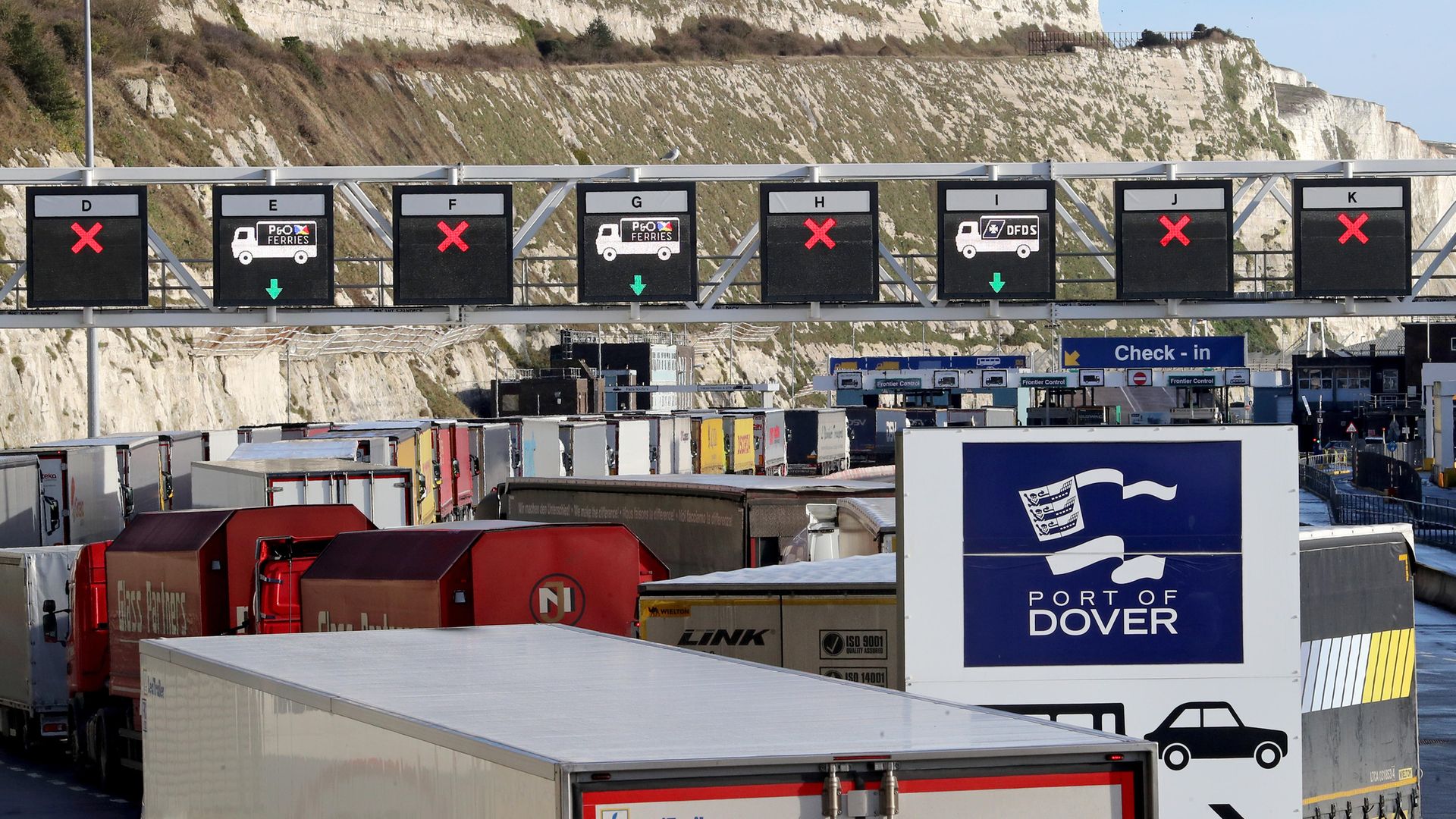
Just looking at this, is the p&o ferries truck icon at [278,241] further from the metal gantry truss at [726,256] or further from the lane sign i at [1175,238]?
the lane sign i at [1175,238]

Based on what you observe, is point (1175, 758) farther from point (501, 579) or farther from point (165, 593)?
point (165, 593)

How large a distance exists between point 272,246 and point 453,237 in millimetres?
2577

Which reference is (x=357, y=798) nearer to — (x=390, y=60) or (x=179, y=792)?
(x=179, y=792)

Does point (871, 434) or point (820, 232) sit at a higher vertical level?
point (820, 232)

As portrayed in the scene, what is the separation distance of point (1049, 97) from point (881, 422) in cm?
11464

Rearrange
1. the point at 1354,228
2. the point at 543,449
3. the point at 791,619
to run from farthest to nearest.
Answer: the point at 543,449
the point at 1354,228
the point at 791,619

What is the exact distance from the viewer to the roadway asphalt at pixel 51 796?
16688mm

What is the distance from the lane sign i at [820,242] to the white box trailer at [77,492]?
13735 mm

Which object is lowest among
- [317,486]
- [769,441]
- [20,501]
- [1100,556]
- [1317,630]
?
[769,441]

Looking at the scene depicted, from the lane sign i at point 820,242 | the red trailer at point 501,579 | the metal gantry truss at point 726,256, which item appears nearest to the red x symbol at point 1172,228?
the metal gantry truss at point 726,256

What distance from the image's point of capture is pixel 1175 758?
8.79 m

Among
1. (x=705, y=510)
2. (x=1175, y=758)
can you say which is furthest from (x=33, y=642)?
(x=1175, y=758)

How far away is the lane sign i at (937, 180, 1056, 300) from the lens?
85.9 feet

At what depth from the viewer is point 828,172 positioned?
86.7ft
